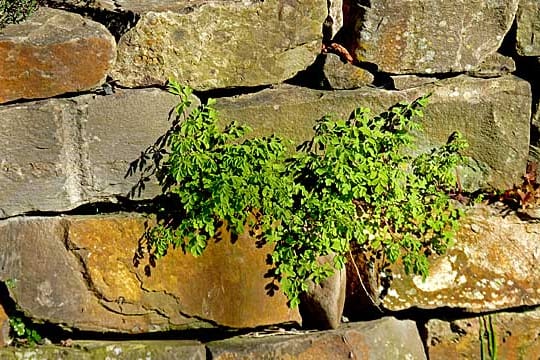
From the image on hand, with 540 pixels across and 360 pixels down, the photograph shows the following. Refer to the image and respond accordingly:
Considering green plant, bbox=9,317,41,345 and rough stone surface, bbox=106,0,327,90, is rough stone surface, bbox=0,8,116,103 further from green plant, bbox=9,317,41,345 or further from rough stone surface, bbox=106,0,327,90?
green plant, bbox=9,317,41,345

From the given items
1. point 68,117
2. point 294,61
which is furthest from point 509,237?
point 68,117

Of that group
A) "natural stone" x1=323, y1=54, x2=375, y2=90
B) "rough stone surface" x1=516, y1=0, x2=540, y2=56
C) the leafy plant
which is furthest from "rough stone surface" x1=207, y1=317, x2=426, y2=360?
the leafy plant

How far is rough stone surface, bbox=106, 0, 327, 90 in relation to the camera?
3.11 metres

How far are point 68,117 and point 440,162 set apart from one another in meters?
1.40

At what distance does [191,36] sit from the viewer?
3.14m

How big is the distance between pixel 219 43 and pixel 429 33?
0.78 m

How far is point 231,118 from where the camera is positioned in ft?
10.7

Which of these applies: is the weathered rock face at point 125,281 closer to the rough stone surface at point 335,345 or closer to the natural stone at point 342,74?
the rough stone surface at point 335,345

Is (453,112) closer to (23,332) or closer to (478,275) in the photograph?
(478,275)

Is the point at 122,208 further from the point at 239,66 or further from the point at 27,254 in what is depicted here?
the point at 239,66

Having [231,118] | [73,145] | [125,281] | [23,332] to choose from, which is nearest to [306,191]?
[231,118]

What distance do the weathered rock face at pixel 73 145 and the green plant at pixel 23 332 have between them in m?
0.40

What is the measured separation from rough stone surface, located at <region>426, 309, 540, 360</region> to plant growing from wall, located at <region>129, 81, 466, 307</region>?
306 mm

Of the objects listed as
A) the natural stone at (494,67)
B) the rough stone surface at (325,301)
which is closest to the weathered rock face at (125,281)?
the rough stone surface at (325,301)
